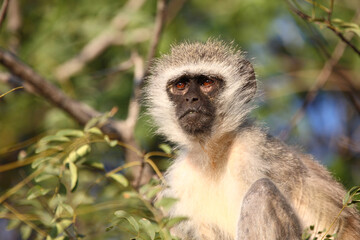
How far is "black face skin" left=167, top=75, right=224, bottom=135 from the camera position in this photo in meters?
4.61

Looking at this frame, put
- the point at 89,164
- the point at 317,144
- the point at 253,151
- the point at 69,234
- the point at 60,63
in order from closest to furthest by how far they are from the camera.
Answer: the point at 69,234 → the point at 89,164 → the point at 253,151 → the point at 60,63 → the point at 317,144

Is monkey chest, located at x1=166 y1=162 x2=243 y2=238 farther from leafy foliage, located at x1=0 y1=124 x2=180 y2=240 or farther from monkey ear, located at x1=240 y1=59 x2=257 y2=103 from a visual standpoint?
monkey ear, located at x1=240 y1=59 x2=257 y2=103

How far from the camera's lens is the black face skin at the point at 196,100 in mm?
4609

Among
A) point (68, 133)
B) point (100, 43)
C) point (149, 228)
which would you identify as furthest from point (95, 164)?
point (100, 43)

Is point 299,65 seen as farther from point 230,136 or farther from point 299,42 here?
point 230,136

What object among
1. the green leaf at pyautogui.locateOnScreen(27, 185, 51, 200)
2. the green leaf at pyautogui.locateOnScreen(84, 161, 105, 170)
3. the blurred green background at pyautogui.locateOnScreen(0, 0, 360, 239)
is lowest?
the green leaf at pyautogui.locateOnScreen(27, 185, 51, 200)

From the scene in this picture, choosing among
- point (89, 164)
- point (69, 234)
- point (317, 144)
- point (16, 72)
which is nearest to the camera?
point (69, 234)

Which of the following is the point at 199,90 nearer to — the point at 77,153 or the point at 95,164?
the point at 95,164

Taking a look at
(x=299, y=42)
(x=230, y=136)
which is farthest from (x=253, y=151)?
(x=299, y=42)

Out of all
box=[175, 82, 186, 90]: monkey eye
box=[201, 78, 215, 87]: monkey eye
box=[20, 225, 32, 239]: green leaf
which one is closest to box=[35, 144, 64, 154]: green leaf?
box=[20, 225, 32, 239]: green leaf

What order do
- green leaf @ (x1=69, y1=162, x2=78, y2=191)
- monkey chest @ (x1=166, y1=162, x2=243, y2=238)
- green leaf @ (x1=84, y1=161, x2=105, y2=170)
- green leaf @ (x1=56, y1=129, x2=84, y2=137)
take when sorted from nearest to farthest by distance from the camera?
green leaf @ (x1=69, y1=162, x2=78, y2=191)
green leaf @ (x1=56, y1=129, x2=84, y2=137)
green leaf @ (x1=84, y1=161, x2=105, y2=170)
monkey chest @ (x1=166, y1=162, x2=243, y2=238)

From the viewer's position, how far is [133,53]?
625cm

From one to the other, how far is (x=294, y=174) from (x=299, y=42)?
14.2 ft

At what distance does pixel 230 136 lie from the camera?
15.2ft
